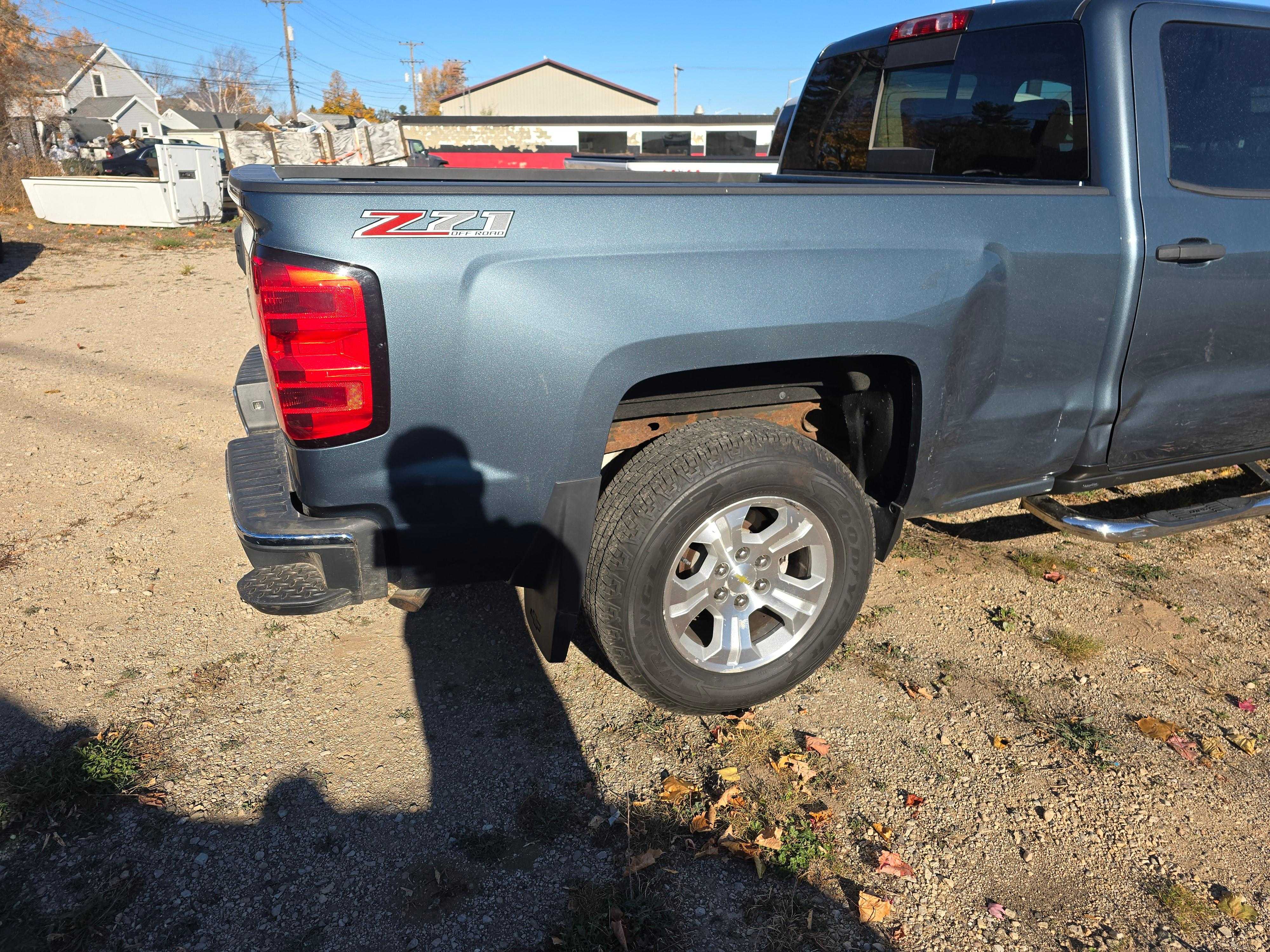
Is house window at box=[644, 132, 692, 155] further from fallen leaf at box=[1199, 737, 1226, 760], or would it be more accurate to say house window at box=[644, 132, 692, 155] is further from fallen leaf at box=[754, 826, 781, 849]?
fallen leaf at box=[754, 826, 781, 849]

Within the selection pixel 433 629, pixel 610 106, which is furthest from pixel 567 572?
pixel 610 106

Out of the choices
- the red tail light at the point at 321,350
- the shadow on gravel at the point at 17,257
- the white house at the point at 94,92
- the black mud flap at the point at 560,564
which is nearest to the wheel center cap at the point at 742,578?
the black mud flap at the point at 560,564

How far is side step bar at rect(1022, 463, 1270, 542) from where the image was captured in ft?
10.3

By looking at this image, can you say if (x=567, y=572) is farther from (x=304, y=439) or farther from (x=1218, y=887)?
(x=1218, y=887)

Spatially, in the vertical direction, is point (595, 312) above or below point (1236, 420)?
above

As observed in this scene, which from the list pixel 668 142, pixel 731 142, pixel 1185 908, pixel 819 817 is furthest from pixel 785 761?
pixel 668 142

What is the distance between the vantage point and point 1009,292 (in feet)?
8.81

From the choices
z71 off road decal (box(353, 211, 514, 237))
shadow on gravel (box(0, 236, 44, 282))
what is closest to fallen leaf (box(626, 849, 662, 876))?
z71 off road decal (box(353, 211, 514, 237))

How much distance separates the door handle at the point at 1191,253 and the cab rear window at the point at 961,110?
0.37 m

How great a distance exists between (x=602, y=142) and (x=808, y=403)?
107 ft

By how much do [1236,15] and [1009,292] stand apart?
147 cm

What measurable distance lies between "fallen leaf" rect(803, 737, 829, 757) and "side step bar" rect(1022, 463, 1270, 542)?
1.22 meters

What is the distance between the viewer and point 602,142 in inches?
1312

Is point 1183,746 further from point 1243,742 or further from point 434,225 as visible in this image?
point 434,225
